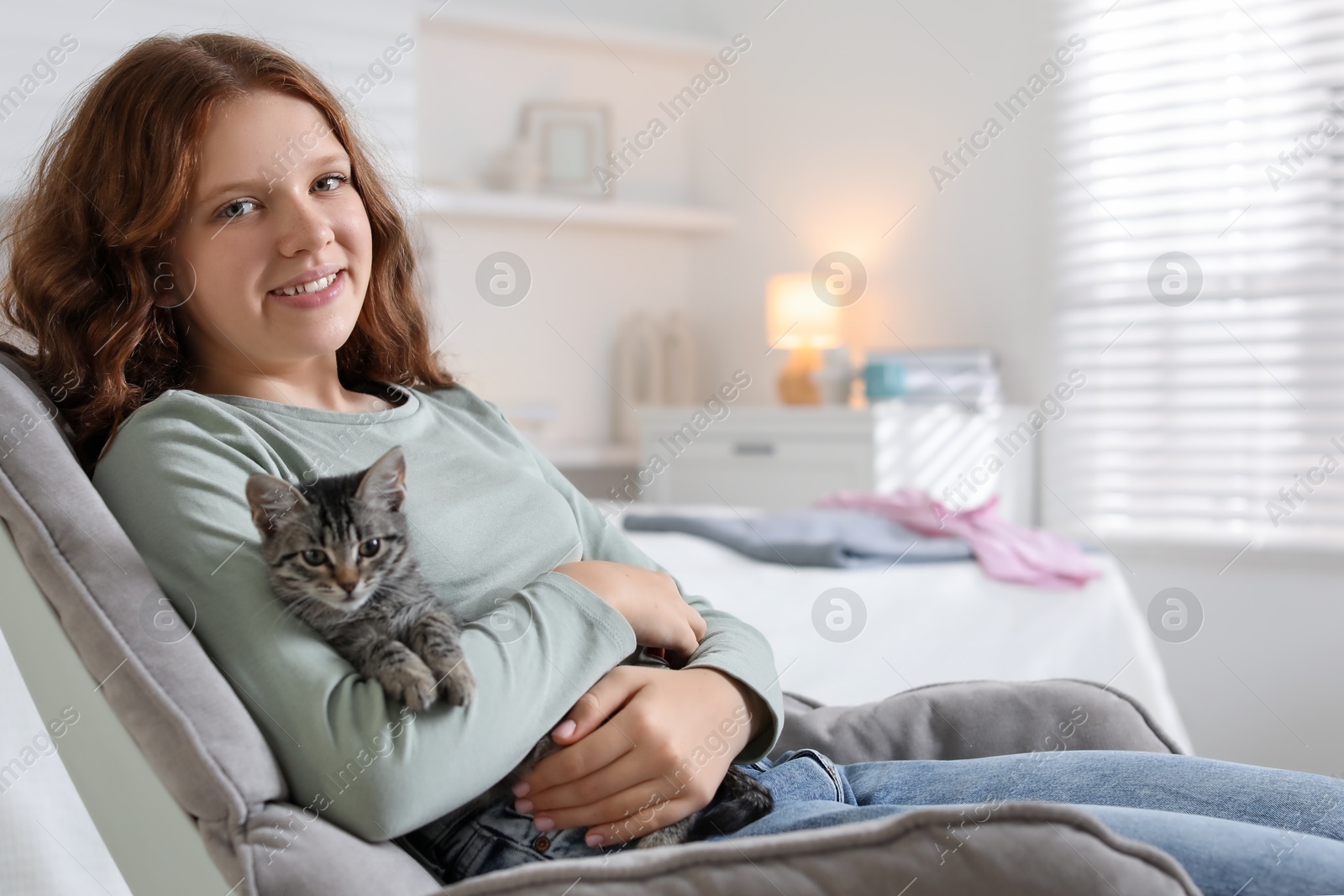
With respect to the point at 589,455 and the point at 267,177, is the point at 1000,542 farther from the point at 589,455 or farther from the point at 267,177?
the point at 589,455

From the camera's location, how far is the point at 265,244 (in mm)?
980

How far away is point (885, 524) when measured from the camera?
255 cm

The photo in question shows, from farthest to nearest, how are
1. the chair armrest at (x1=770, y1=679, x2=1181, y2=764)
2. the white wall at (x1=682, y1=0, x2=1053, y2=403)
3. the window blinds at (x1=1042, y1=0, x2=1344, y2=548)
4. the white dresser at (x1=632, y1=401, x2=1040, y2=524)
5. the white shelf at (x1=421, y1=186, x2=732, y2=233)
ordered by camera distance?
the white shelf at (x1=421, y1=186, x2=732, y2=233) < the white wall at (x1=682, y1=0, x2=1053, y2=403) < the white dresser at (x1=632, y1=401, x2=1040, y2=524) < the window blinds at (x1=1042, y1=0, x2=1344, y2=548) < the chair armrest at (x1=770, y1=679, x2=1181, y2=764)

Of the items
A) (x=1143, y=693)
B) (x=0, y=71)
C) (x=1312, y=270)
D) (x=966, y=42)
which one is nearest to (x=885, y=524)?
(x=1143, y=693)

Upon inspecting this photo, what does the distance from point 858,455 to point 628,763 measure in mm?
2836

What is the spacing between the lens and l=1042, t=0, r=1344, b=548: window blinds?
3168mm

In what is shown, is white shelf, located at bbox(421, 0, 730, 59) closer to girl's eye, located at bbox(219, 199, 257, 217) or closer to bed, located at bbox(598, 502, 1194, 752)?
bed, located at bbox(598, 502, 1194, 752)

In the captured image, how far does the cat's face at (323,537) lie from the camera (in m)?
0.79

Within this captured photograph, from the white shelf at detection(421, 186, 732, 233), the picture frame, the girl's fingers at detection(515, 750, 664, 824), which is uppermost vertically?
the picture frame

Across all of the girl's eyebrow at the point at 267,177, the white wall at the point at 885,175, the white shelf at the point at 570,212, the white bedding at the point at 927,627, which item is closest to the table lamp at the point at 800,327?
the white wall at the point at 885,175

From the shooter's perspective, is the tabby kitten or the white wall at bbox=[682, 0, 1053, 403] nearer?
the tabby kitten

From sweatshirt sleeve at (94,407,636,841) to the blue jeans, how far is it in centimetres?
9

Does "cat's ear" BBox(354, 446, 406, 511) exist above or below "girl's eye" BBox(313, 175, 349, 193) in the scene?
below

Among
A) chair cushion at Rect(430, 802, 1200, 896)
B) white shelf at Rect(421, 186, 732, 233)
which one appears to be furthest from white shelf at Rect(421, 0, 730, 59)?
chair cushion at Rect(430, 802, 1200, 896)
